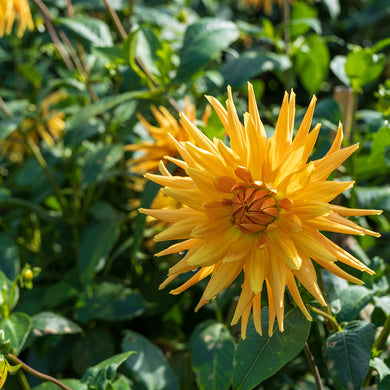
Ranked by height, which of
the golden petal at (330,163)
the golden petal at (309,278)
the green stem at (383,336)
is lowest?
the green stem at (383,336)

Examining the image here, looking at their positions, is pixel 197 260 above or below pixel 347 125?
above

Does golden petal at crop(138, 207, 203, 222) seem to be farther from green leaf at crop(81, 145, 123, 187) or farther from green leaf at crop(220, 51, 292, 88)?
green leaf at crop(220, 51, 292, 88)

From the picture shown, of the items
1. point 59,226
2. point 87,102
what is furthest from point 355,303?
point 87,102

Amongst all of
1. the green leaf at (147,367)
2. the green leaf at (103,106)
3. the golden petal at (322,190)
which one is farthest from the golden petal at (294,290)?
the green leaf at (103,106)

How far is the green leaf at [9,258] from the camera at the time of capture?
133 centimetres

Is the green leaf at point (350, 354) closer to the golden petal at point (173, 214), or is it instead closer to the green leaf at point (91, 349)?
the golden petal at point (173, 214)

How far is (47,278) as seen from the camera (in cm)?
160

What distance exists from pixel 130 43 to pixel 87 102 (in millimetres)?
640

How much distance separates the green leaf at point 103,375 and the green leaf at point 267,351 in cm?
20

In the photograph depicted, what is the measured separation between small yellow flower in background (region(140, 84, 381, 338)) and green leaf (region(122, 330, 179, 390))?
0.42m

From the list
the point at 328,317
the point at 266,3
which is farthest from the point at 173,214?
the point at 266,3

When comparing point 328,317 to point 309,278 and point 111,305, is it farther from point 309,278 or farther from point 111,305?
point 111,305

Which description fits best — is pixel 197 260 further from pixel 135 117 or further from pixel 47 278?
pixel 47 278

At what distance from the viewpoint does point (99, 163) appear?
133cm
